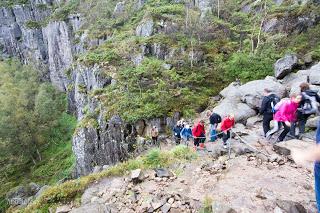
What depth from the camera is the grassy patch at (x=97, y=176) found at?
27.5 feet

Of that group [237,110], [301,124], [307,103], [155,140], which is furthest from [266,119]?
[155,140]

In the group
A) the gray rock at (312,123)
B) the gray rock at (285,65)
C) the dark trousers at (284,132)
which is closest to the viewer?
the dark trousers at (284,132)

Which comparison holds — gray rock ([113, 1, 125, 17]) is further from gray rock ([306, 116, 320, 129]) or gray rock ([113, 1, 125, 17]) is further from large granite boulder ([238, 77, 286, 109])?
gray rock ([306, 116, 320, 129])

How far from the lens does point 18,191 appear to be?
2955cm

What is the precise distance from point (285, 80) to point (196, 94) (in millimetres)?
5947

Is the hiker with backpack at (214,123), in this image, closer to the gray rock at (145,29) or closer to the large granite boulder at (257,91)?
the large granite boulder at (257,91)

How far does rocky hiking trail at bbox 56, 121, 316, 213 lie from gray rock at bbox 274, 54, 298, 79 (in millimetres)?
9750

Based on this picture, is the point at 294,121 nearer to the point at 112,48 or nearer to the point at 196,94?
the point at 196,94

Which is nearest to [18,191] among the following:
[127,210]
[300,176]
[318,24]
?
[127,210]

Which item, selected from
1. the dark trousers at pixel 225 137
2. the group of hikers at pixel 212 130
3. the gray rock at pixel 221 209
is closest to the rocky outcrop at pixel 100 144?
the group of hikers at pixel 212 130

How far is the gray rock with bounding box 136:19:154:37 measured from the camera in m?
29.4

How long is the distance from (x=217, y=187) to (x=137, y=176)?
7.37 ft

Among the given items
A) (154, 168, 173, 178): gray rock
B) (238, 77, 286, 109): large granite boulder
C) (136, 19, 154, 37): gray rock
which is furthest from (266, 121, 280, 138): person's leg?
A: (136, 19, 154, 37): gray rock

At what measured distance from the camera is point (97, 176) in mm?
9086
